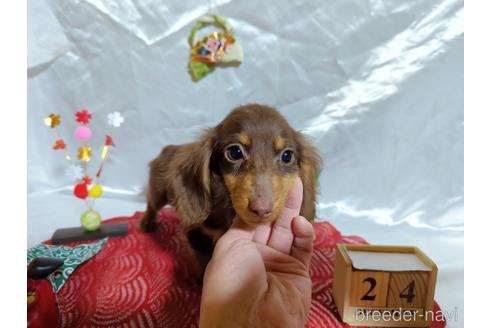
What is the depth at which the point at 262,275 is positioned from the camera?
1.24 meters

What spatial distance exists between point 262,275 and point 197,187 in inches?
18.9

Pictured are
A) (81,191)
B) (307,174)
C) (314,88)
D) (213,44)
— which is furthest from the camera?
(314,88)

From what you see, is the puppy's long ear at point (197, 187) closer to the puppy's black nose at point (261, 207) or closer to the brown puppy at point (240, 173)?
the brown puppy at point (240, 173)

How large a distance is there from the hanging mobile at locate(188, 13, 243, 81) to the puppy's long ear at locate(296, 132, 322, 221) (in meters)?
1.16

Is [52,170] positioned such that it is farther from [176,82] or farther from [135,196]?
[176,82]

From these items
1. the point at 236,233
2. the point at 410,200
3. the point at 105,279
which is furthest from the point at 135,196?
the point at 410,200

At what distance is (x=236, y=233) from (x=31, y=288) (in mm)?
767

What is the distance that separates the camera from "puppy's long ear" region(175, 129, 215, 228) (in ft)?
5.07

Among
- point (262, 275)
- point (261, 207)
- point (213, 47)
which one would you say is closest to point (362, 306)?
point (262, 275)

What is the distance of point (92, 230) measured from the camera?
220 cm

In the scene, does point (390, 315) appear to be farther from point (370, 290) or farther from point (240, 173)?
point (240, 173)

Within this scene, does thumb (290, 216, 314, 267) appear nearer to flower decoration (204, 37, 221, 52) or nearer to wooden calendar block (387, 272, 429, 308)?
wooden calendar block (387, 272, 429, 308)

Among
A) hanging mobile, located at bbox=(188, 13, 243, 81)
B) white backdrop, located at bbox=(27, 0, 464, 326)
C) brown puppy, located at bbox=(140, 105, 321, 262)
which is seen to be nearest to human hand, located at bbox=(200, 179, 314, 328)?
brown puppy, located at bbox=(140, 105, 321, 262)

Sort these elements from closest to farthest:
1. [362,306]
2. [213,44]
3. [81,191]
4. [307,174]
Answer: [362,306] < [307,174] < [81,191] < [213,44]
